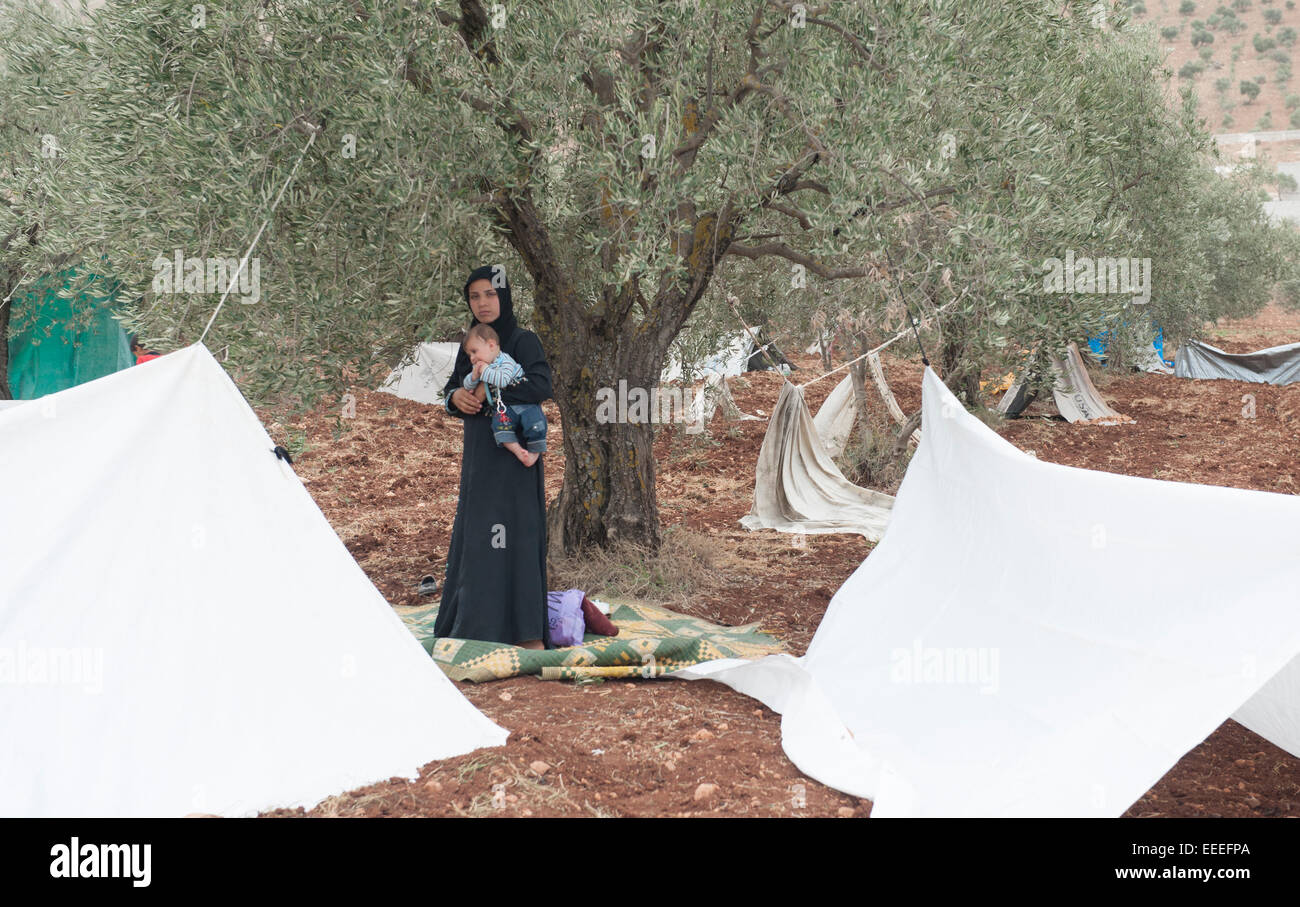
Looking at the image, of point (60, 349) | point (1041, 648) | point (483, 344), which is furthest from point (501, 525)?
point (60, 349)

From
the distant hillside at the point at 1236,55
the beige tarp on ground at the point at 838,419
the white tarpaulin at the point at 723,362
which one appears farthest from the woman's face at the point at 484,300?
the distant hillside at the point at 1236,55

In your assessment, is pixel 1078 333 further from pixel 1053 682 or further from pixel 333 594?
pixel 333 594

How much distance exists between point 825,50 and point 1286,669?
3750 mm

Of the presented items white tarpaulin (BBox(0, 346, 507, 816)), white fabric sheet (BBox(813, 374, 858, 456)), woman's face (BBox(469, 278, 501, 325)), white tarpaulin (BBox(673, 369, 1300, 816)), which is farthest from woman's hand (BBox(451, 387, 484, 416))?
white fabric sheet (BBox(813, 374, 858, 456))

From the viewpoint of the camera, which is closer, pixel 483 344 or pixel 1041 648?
pixel 1041 648

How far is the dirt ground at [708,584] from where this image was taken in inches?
145

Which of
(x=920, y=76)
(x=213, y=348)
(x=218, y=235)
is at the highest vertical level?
(x=920, y=76)

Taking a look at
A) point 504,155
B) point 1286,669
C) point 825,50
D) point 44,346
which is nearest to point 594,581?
point 504,155

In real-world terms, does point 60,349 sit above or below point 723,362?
above

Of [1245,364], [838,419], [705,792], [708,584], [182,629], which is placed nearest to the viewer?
[182,629]

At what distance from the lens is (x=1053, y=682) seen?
382 centimetres

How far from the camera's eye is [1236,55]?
2372 inches

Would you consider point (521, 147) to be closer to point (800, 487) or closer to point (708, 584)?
point (708, 584)

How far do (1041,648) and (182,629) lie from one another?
10.8ft
